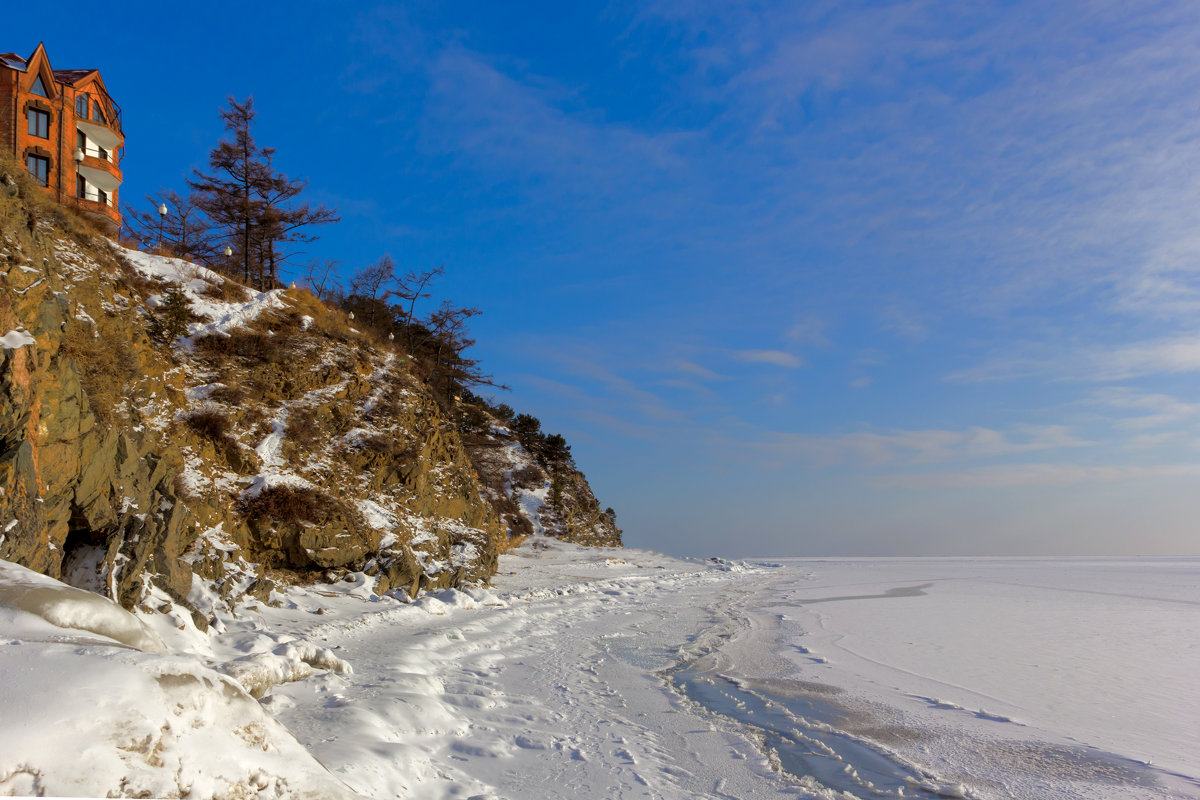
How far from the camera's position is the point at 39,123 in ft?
100.0

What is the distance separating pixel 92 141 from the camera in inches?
1320

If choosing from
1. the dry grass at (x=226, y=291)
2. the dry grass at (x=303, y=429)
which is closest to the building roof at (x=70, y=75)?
the dry grass at (x=226, y=291)

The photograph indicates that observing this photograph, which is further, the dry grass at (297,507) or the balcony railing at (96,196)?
the balcony railing at (96,196)

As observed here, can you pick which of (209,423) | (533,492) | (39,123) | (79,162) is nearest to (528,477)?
(533,492)

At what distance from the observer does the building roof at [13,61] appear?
29219 millimetres

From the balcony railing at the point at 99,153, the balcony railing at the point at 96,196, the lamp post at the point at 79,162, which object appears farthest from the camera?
the balcony railing at the point at 96,196

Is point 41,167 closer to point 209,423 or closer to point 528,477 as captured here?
point 209,423

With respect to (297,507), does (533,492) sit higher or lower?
higher

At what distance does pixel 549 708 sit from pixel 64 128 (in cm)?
3757

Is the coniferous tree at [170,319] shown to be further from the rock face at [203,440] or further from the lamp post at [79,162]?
the lamp post at [79,162]

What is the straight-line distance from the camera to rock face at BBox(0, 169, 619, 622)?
347 inches

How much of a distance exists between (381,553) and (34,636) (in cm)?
1308

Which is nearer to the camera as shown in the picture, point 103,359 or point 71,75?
point 103,359

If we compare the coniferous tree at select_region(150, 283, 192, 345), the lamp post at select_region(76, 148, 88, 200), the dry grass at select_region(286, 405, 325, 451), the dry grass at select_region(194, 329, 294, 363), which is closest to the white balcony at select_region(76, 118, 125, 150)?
the lamp post at select_region(76, 148, 88, 200)
